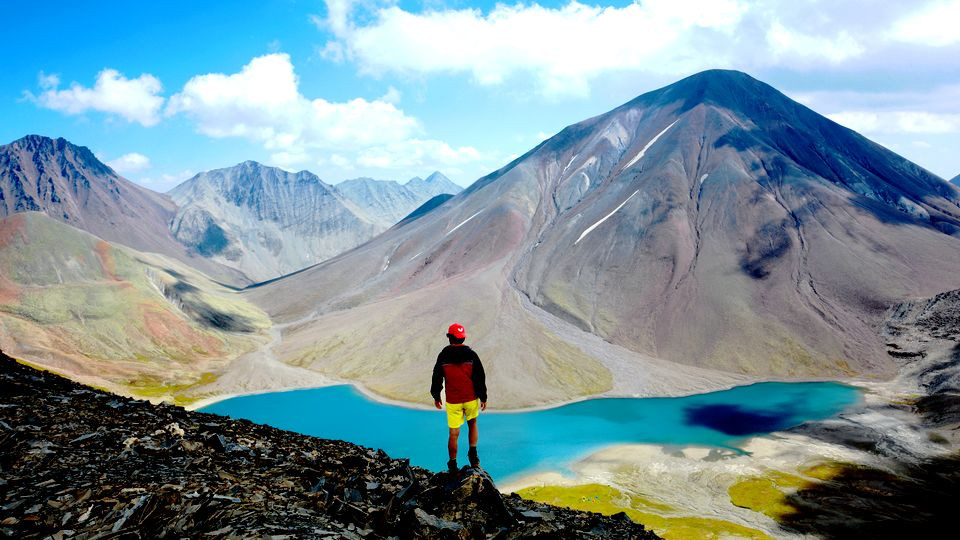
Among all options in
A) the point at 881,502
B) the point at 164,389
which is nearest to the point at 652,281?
the point at 881,502

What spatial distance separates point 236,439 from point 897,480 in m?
65.1

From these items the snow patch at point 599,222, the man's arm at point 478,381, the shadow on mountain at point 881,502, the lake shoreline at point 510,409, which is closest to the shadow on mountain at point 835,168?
the snow patch at point 599,222

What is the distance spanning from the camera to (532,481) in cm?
5922

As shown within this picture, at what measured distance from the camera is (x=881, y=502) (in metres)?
49.0

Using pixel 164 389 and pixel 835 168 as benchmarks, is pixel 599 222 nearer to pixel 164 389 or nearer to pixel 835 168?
pixel 835 168

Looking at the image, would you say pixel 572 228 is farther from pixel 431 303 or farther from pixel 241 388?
pixel 241 388

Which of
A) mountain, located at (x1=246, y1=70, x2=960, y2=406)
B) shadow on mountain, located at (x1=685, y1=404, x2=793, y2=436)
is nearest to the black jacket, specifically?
shadow on mountain, located at (x1=685, y1=404, x2=793, y2=436)

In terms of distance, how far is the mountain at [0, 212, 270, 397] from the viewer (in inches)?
3826

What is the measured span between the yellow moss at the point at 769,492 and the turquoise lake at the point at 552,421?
1069 centimetres

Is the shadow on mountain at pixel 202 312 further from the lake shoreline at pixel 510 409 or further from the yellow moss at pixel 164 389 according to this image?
the lake shoreline at pixel 510 409

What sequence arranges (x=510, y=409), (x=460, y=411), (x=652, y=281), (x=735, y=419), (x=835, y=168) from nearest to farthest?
(x=460, y=411) < (x=735, y=419) < (x=510, y=409) < (x=652, y=281) < (x=835, y=168)

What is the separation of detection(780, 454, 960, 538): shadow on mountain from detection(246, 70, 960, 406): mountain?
4251cm

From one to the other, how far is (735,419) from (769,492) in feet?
94.5

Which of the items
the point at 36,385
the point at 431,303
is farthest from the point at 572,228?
the point at 36,385
